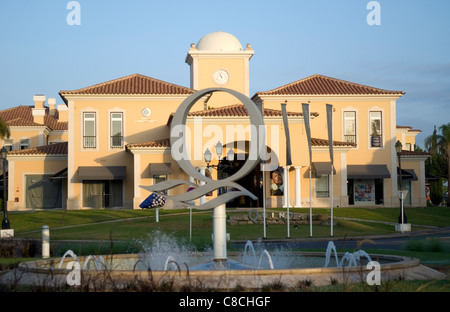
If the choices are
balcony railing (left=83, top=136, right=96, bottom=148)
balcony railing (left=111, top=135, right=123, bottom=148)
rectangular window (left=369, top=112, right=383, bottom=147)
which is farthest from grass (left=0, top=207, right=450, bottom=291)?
balcony railing (left=111, top=135, right=123, bottom=148)

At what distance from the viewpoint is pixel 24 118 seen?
2719 inches

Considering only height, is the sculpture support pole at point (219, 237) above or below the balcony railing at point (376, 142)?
below

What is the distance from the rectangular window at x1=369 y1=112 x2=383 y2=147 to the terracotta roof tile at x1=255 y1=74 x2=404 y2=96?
1678mm

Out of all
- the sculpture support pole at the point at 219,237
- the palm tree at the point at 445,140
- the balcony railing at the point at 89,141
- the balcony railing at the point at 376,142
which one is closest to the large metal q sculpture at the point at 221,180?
the sculpture support pole at the point at 219,237

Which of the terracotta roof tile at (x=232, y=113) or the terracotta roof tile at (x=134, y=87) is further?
the terracotta roof tile at (x=134, y=87)

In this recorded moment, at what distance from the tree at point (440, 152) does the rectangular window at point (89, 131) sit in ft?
103

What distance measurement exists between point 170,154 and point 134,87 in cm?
692

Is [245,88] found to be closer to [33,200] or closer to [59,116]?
[33,200]

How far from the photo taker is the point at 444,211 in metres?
42.9

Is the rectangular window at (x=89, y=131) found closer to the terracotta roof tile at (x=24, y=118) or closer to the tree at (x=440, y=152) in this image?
the terracotta roof tile at (x=24, y=118)

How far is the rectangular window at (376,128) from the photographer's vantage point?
4781cm

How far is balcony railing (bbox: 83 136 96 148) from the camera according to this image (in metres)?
45.9

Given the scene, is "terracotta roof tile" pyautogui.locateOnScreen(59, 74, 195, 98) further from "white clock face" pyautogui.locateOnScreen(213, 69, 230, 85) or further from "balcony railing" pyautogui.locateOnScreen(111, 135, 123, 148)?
"white clock face" pyautogui.locateOnScreen(213, 69, 230, 85)
